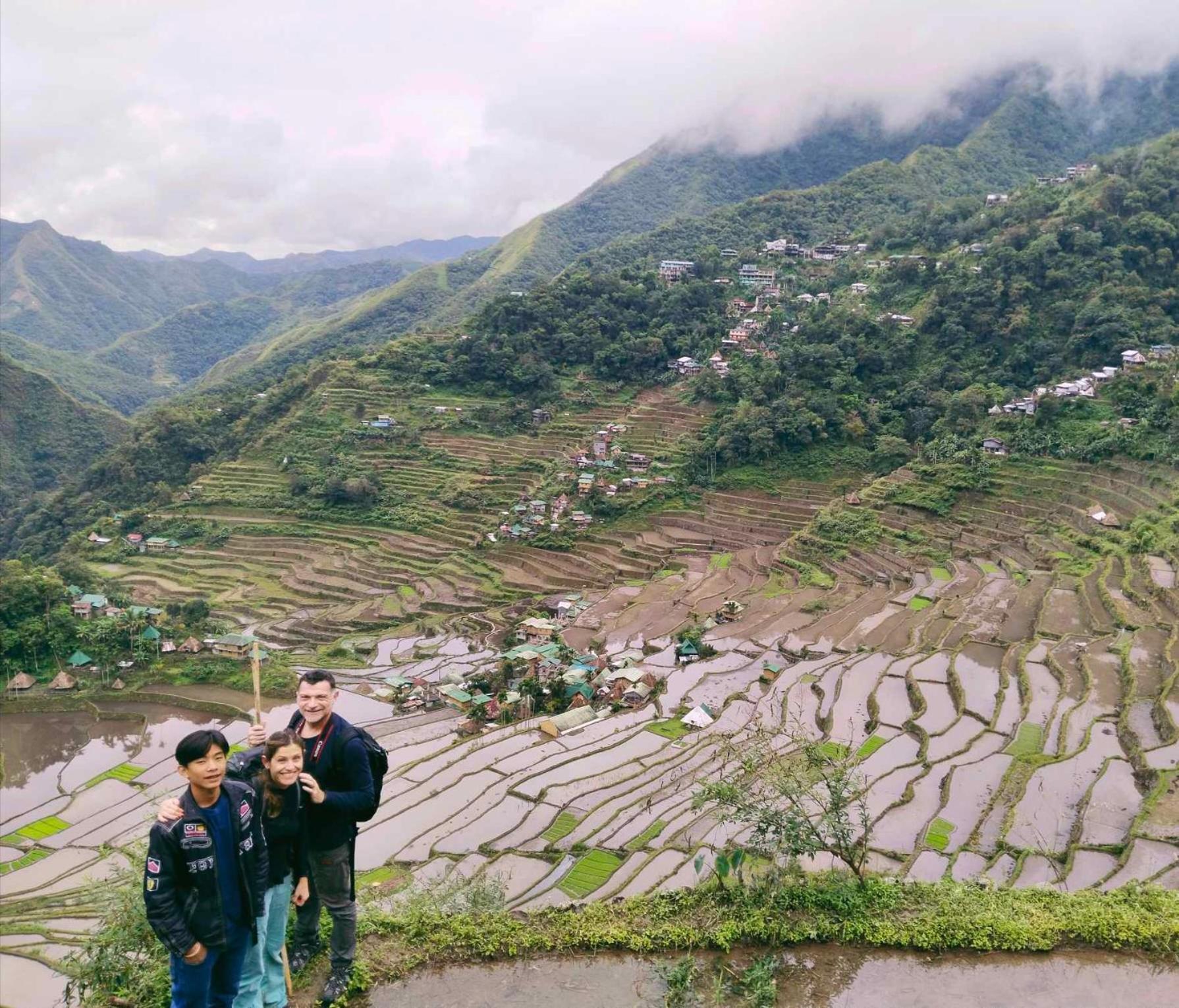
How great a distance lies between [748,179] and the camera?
84000mm

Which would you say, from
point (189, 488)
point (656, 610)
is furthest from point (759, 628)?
point (189, 488)

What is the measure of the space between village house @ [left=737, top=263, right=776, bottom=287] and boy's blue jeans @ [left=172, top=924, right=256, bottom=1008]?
1741 inches

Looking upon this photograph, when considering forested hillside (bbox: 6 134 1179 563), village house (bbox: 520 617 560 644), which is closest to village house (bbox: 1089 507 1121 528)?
forested hillside (bbox: 6 134 1179 563)

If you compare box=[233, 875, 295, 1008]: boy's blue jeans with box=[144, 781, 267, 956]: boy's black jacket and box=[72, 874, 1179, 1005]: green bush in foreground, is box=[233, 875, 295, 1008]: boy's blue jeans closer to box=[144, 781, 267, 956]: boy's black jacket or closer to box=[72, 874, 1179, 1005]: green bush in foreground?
box=[144, 781, 267, 956]: boy's black jacket

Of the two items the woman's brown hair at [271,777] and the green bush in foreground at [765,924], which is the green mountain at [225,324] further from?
the woman's brown hair at [271,777]

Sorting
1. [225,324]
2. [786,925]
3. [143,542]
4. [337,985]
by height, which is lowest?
[143,542]

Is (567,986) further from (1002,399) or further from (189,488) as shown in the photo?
(189,488)

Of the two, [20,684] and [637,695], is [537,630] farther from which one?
[20,684]

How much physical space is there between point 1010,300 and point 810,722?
26.3 metres

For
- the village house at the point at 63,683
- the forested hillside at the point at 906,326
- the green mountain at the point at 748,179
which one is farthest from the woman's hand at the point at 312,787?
the green mountain at the point at 748,179

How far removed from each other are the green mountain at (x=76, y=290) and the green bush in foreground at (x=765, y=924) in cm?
12016

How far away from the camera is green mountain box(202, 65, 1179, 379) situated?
6209 centimetres

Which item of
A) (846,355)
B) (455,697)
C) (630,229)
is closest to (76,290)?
(630,229)

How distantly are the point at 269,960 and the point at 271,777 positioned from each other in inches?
44.5
